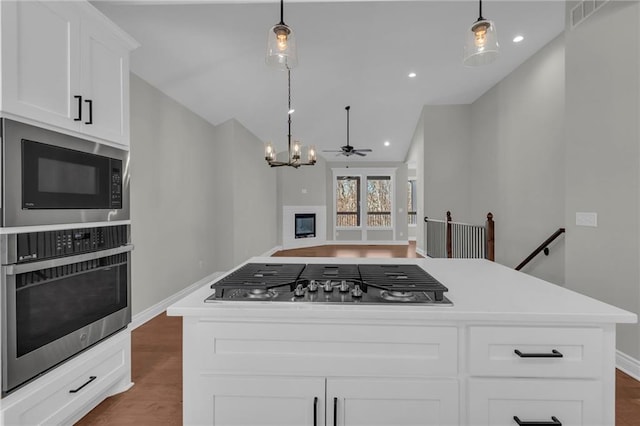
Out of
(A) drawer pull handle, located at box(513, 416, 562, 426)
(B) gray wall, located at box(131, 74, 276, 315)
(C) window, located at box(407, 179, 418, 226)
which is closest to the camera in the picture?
(A) drawer pull handle, located at box(513, 416, 562, 426)

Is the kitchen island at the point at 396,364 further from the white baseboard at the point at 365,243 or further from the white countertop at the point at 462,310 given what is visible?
the white baseboard at the point at 365,243

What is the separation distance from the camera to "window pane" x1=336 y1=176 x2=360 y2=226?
35.4 ft

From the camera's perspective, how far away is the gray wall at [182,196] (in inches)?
137

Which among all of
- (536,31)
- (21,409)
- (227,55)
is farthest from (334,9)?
(21,409)

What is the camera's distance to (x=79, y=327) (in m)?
1.76

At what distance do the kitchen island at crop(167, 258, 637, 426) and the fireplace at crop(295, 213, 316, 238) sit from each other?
8343 millimetres

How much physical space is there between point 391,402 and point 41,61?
2.13m

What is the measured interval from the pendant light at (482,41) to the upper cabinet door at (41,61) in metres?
2.09

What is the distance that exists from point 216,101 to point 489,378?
4.69m

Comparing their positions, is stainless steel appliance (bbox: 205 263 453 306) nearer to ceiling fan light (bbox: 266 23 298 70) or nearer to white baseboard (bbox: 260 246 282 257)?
ceiling fan light (bbox: 266 23 298 70)

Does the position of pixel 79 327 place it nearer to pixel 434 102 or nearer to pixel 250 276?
pixel 250 276

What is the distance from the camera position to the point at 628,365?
2.42 meters

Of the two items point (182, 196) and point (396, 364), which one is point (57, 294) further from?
point (182, 196)

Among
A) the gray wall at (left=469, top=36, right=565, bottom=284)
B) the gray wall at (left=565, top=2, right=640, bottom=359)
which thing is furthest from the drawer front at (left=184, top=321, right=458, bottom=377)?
the gray wall at (left=469, top=36, right=565, bottom=284)
